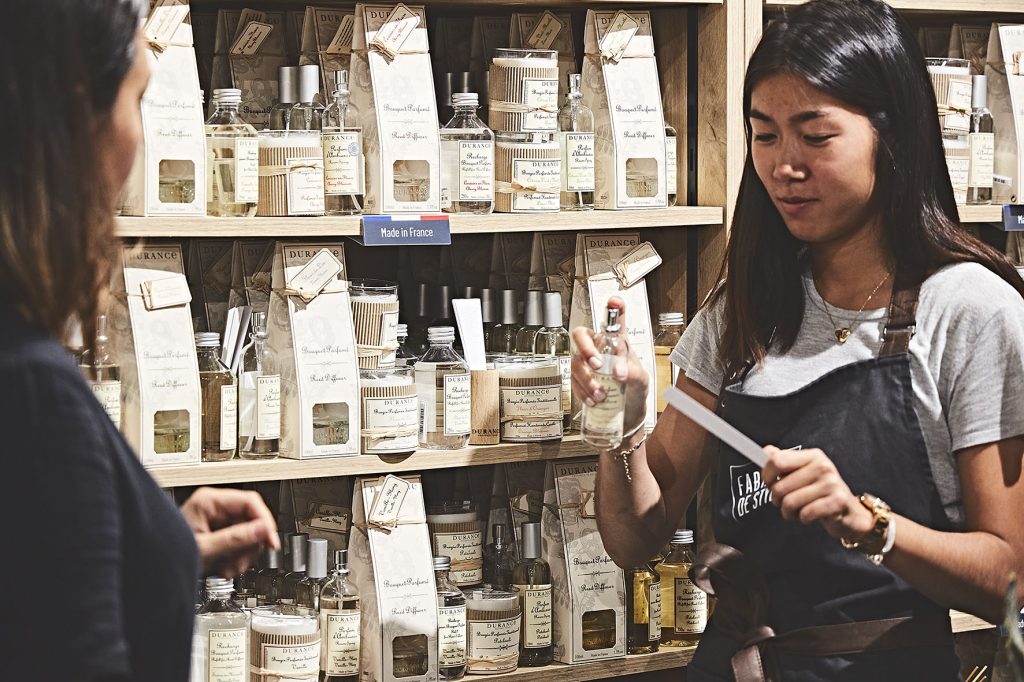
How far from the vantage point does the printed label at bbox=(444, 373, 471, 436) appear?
213cm

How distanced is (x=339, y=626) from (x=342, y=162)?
0.76 meters

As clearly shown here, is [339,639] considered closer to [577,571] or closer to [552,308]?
[577,571]

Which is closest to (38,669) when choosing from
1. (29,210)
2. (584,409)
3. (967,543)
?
(29,210)

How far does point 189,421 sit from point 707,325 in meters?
0.82

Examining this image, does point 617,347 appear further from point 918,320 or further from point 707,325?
point 918,320

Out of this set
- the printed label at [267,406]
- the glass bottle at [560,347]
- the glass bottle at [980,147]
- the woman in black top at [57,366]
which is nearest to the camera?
the woman in black top at [57,366]

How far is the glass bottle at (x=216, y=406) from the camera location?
201 cm

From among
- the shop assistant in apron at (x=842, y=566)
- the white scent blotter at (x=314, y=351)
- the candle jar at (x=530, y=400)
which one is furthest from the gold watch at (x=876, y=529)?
the white scent blotter at (x=314, y=351)

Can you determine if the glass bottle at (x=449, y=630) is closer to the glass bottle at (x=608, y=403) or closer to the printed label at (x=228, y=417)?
the printed label at (x=228, y=417)

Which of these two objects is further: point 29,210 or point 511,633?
point 511,633

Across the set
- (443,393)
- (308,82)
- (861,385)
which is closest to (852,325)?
(861,385)

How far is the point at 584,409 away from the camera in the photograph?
1652 millimetres

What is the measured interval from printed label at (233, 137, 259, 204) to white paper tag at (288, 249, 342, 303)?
0.45 feet

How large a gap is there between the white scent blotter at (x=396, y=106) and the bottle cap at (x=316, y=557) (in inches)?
21.6
